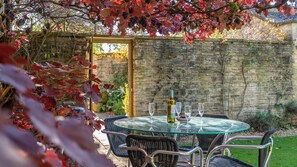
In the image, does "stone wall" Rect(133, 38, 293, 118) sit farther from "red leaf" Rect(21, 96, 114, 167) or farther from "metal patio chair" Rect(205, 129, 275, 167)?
"red leaf" Rect(21, 96, 114, 167)

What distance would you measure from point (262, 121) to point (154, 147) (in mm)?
5482

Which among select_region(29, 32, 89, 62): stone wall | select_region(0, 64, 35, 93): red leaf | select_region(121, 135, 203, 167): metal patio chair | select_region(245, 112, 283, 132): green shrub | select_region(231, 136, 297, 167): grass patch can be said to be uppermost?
select_region(29, 32, 89, 62): stone wall

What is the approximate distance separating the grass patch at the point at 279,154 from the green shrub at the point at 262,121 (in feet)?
2.94

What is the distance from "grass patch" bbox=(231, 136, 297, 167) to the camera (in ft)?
15.5

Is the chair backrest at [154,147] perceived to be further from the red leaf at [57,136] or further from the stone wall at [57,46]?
the stone wall at [57,46]

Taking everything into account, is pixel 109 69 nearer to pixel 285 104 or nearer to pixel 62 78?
pixel 285 104

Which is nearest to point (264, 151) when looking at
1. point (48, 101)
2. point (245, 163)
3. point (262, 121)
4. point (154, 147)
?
point (245, 163)

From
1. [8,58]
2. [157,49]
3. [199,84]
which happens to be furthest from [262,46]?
[8,58]

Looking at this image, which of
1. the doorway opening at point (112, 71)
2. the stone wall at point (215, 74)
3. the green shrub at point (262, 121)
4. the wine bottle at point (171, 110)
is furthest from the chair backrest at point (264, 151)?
the doorway opening at point (112, 71)

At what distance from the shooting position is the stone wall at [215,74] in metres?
6.92

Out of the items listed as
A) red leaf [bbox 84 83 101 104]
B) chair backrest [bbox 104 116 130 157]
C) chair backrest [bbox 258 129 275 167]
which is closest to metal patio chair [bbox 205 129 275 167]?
chair backrest [bbox 258 129 275 167]

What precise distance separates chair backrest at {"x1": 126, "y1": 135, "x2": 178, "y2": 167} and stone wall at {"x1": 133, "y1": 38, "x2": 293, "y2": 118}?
A: 411 cm

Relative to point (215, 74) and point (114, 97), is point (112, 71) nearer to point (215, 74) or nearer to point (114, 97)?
point (114, 97)

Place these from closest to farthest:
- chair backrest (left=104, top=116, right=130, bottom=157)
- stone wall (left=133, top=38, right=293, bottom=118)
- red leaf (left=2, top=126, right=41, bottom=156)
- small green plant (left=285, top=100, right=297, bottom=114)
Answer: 1. red leaf (left=2, top=126, right=41, bottom=156)
2. chair backrest (left=104, top=116, right=130, bottom=157)
3. stone wall (left=133, top=38, right=293, bottom=118)
4. small green plant (left=285, top=100, right=297, bottom=114)
